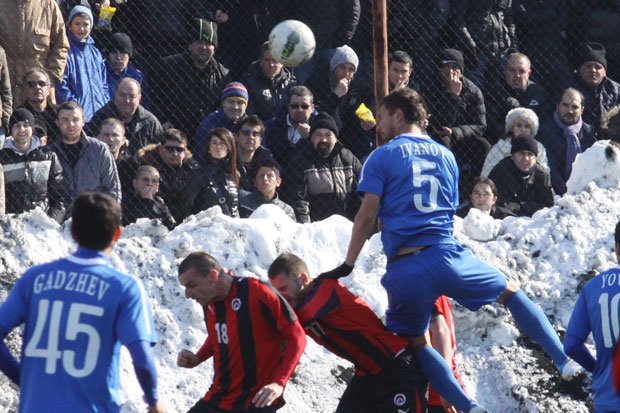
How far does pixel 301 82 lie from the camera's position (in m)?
12.7

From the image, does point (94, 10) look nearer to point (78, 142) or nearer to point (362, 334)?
point (78, 142)

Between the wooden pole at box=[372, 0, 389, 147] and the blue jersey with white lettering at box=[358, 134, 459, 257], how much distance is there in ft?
9.46

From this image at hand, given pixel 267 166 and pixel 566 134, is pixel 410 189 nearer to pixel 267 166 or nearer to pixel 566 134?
pixel 267 166

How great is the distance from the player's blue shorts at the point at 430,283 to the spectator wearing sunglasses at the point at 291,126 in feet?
12.0

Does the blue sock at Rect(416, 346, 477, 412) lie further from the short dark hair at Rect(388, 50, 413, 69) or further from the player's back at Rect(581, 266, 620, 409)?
the short dark hair at Rect(388, 50, 413, 69)

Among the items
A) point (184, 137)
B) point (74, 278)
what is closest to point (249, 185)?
point (184, 137)

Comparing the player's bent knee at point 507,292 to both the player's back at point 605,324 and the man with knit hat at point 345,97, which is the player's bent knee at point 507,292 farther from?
the man with knit hat at point 345,97

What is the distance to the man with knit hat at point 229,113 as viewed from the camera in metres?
11.7

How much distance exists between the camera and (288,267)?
8055 mm

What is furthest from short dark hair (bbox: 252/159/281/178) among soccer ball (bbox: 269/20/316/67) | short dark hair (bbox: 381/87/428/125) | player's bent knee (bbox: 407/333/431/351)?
player's bent knee (bbox: 407/333/431/351)

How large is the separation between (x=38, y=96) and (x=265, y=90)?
2.12 meters

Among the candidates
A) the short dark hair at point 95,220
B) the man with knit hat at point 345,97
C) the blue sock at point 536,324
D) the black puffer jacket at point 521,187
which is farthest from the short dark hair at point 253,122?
the short dark hair at point 95,220

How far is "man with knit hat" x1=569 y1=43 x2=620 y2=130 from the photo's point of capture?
43.6ft

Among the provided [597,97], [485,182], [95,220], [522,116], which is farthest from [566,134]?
[95,220]
